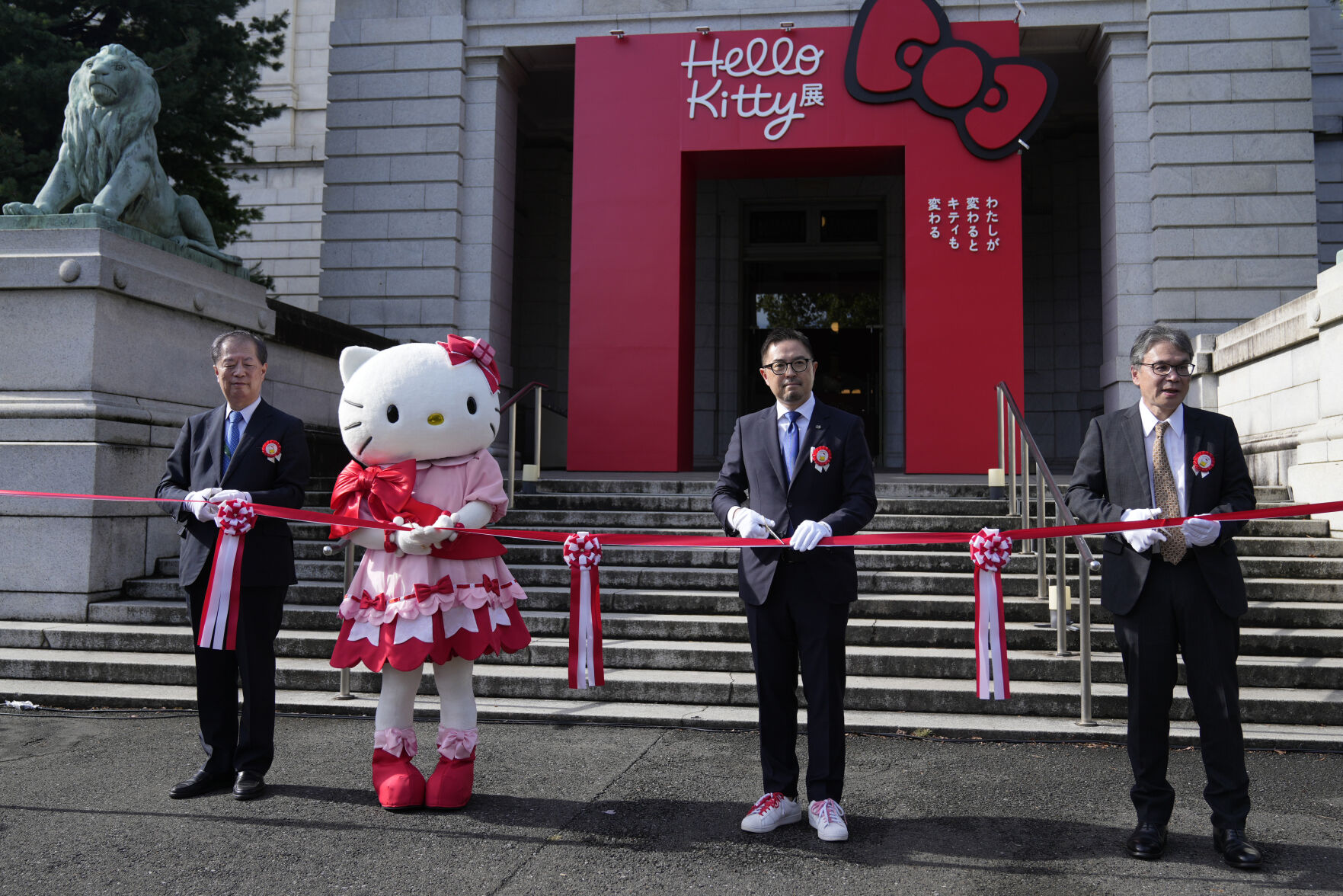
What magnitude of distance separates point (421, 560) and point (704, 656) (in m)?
2.64

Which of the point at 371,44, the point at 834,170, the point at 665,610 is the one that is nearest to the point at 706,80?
the point at 834,170

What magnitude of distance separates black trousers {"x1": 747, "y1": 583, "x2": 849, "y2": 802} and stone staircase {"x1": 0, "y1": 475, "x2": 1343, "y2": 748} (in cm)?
155

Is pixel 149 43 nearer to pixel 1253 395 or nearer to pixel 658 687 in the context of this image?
pixel 658 687

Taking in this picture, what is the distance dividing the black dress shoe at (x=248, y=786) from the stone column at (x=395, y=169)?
888 centimetres

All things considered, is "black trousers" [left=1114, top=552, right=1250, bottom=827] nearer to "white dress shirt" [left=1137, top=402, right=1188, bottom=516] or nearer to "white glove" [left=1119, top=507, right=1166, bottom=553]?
"white glove" [left=1119, top=507, right=1166, bottom=553]

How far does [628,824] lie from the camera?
388cm

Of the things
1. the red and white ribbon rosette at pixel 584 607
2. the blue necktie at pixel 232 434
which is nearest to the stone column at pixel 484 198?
the blue necktie at pixel 232 434

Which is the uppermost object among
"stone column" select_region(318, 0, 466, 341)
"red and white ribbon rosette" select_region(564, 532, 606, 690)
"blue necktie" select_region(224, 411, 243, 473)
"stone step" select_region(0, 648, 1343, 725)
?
"stone column" select_region(318, 0, 466, 341)

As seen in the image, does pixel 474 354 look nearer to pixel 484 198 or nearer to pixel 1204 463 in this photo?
pixel 1204 463

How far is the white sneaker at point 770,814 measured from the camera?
3.72m

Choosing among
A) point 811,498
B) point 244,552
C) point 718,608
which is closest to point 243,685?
point 244,552

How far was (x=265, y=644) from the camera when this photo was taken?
14.1ft

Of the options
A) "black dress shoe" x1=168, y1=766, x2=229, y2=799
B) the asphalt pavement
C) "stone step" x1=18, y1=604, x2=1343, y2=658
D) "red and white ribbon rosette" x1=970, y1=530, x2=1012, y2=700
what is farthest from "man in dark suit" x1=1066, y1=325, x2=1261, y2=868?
"black dress shoe" x1=168, y1=766, x2=229, y2=799

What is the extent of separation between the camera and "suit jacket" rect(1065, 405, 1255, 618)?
3.48 m
